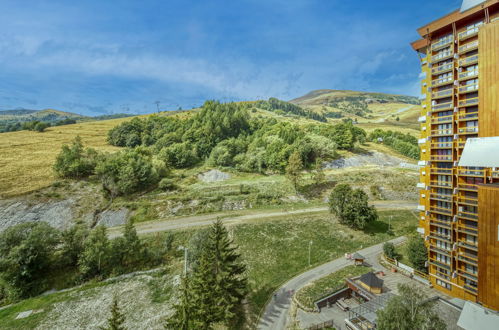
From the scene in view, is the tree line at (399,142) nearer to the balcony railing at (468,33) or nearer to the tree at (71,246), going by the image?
the balcony railing at (468,33)

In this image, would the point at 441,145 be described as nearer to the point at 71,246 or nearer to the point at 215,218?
the point at 215,218

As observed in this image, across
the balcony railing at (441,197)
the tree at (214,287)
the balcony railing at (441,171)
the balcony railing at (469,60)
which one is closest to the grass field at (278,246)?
the tree at (214,287)

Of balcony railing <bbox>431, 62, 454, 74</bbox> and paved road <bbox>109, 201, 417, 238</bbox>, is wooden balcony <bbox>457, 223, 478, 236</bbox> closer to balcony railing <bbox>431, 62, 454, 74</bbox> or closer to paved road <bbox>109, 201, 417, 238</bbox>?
balcony railing <bbox>431, 62, 454, 74</bbox>

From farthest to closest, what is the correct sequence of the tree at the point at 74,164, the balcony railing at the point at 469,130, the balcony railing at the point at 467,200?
the tree at the point at 74,164 < the balcony railing at the point at 469,130 < the balcony railing at the point at 467,200

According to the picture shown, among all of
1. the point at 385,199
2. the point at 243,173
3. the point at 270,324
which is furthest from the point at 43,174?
the point at 385,199

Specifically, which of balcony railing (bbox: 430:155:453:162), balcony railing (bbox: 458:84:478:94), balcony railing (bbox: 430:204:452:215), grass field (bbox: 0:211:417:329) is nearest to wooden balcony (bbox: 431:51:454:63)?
balcony railing (bbox: 458:84:478:94)

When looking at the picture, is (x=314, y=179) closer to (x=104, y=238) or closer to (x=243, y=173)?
(x=243, y=173)
